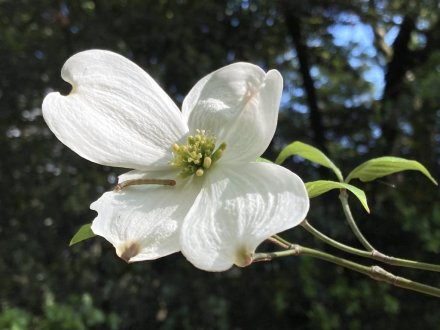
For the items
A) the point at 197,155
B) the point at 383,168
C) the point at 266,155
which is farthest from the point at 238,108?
the point at 266,155

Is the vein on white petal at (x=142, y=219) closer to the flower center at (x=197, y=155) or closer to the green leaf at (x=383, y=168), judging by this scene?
the flower center at (x=197, y=155)

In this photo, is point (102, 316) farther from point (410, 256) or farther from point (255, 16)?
point (255, 16)

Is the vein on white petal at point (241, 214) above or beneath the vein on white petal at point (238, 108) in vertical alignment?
beneath

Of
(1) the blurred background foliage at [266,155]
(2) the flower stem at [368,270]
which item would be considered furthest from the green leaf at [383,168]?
(1) the blurred background foliage at [266,155]

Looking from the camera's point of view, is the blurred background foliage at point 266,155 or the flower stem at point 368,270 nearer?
the flower stem at point 368,270

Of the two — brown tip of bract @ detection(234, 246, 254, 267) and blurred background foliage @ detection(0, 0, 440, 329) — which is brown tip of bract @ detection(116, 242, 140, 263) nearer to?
brown tip of bract @ detection(234, 246, 254, 267)

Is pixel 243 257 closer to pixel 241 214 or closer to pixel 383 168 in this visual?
pixel 241 214

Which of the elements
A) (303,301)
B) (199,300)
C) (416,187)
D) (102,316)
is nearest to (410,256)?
(416,187)
